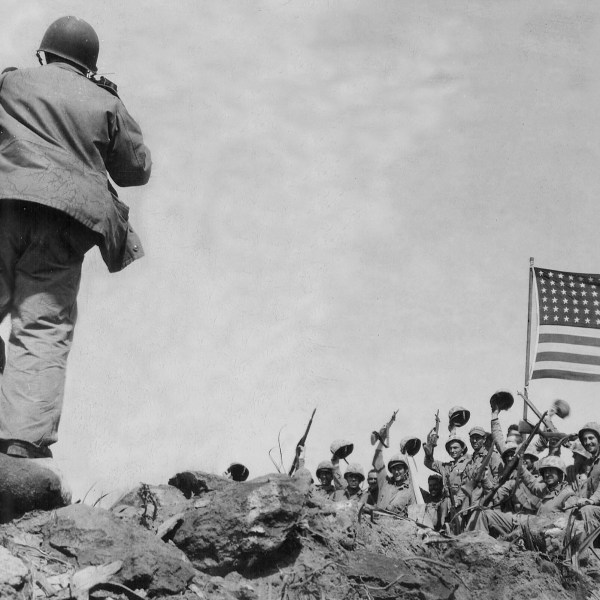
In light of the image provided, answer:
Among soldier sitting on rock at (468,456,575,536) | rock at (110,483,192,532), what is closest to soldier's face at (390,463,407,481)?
soldier sitting on rock at (468,456,575,536)

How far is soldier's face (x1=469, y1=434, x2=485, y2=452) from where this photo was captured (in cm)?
1145

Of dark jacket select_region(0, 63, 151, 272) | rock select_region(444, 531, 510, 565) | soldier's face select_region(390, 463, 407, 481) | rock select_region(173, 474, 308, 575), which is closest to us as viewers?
rock select_region(173, 474, 308, 575)

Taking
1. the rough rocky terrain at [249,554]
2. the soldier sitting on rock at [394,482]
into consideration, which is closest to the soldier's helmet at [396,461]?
the soldier sitting on rock at [394,482]

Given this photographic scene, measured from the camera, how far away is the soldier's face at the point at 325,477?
39.0 feet

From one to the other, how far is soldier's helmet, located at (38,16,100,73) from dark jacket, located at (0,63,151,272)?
3.5 inches

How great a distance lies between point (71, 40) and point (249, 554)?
2871 millimetres

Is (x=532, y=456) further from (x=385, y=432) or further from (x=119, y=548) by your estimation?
(x=119, y=548)

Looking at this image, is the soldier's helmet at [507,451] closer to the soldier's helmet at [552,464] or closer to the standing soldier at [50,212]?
the soldier's helmet at [552,464]

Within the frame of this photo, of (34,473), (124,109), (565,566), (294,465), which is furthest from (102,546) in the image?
(294,465)

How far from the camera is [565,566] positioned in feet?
18.0

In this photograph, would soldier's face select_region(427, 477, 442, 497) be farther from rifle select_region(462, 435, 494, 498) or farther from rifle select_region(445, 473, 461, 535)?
rifle select_region(462, 435, 494, 498)

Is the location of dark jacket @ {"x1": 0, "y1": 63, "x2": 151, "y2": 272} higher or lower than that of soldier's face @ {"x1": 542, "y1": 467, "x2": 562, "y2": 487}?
higher

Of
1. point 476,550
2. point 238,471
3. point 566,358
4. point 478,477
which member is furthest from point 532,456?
point 476,550

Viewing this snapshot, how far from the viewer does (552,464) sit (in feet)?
31.8
